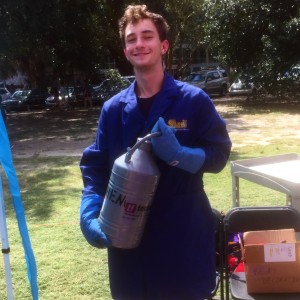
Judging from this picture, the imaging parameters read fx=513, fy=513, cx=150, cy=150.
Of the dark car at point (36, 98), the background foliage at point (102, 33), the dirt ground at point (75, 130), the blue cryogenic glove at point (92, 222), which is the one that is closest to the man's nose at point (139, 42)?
the blue cryogenic glove at point (92, 222)

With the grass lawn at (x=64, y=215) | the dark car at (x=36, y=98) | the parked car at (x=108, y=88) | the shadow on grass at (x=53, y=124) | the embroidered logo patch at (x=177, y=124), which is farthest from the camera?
the dark car at (x=36, y=98)

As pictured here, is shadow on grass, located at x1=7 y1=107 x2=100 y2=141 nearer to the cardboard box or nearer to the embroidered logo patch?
the cardboard box

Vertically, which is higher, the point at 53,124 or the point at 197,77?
the point at 197,77

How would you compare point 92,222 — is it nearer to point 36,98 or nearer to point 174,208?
point 174,208

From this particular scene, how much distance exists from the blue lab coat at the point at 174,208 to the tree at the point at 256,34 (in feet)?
57.3

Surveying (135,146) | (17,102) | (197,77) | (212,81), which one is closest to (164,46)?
(135,146)

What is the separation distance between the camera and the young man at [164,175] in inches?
82.1

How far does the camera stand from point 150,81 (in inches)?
84.4

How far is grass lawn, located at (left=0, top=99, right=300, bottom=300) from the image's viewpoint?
4.27 m

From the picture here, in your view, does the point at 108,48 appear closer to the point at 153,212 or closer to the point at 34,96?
the point at 34,96

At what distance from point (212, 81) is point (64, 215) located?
2377 centimetres

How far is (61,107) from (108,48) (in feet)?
17.4

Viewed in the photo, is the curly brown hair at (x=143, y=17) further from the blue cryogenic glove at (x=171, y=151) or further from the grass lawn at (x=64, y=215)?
the grass lawn at (x=64, y=215)

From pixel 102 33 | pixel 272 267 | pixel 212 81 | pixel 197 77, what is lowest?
pixel 212 81
